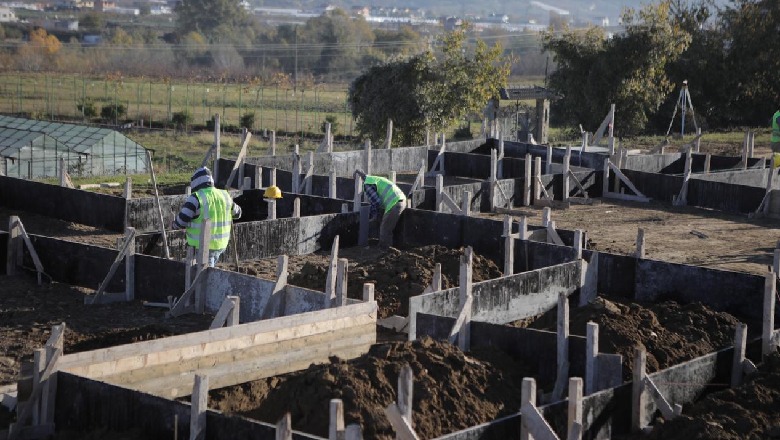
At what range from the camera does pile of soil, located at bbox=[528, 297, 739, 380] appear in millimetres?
13312

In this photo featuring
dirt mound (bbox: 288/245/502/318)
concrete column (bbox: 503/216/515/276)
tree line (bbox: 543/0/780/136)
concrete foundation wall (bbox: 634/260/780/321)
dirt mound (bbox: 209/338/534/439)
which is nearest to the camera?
dirt mound (bbox: 209/338/534/439)

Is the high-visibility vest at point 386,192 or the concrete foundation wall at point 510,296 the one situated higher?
the high-visibility vest at point 386,192

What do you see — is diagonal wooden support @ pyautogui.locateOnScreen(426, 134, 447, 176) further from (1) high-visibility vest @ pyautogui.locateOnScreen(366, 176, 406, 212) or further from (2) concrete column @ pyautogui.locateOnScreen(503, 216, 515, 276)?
(2) concrete column @ pyautogui.locateOnScreen(503, 216, 515, 276)

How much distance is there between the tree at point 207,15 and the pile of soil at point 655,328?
98.8 m

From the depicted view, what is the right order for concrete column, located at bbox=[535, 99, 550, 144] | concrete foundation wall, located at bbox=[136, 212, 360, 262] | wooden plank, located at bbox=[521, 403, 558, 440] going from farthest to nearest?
concrete column, located at bbox=[535, 99, 550, 144] → concrete foundation wall, located at bbox=[136, 212, 360, 262] → wooden plank, located at bbox=[521, 403, 558, 440]

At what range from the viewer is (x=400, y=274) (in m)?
16.2

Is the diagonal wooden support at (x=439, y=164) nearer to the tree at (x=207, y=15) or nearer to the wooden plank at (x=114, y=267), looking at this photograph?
the wooden plank at (x=114, y=267)

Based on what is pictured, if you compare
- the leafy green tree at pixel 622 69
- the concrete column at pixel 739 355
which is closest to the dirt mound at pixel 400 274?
the concrete column at pixel 739 355

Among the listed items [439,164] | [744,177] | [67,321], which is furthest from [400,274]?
[744,177]

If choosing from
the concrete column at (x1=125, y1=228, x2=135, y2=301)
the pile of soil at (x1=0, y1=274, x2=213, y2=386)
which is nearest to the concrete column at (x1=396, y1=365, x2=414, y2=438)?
the pile of soil at (x1=0, y1=274, x2=213, y2=386)

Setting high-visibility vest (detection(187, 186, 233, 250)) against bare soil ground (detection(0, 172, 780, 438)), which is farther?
high-visibility vest (detection(187, 186, 233, 250))

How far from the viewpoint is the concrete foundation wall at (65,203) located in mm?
20406

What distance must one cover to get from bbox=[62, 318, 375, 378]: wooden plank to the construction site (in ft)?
0.06

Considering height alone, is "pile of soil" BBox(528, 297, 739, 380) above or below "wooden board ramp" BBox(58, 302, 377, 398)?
below
